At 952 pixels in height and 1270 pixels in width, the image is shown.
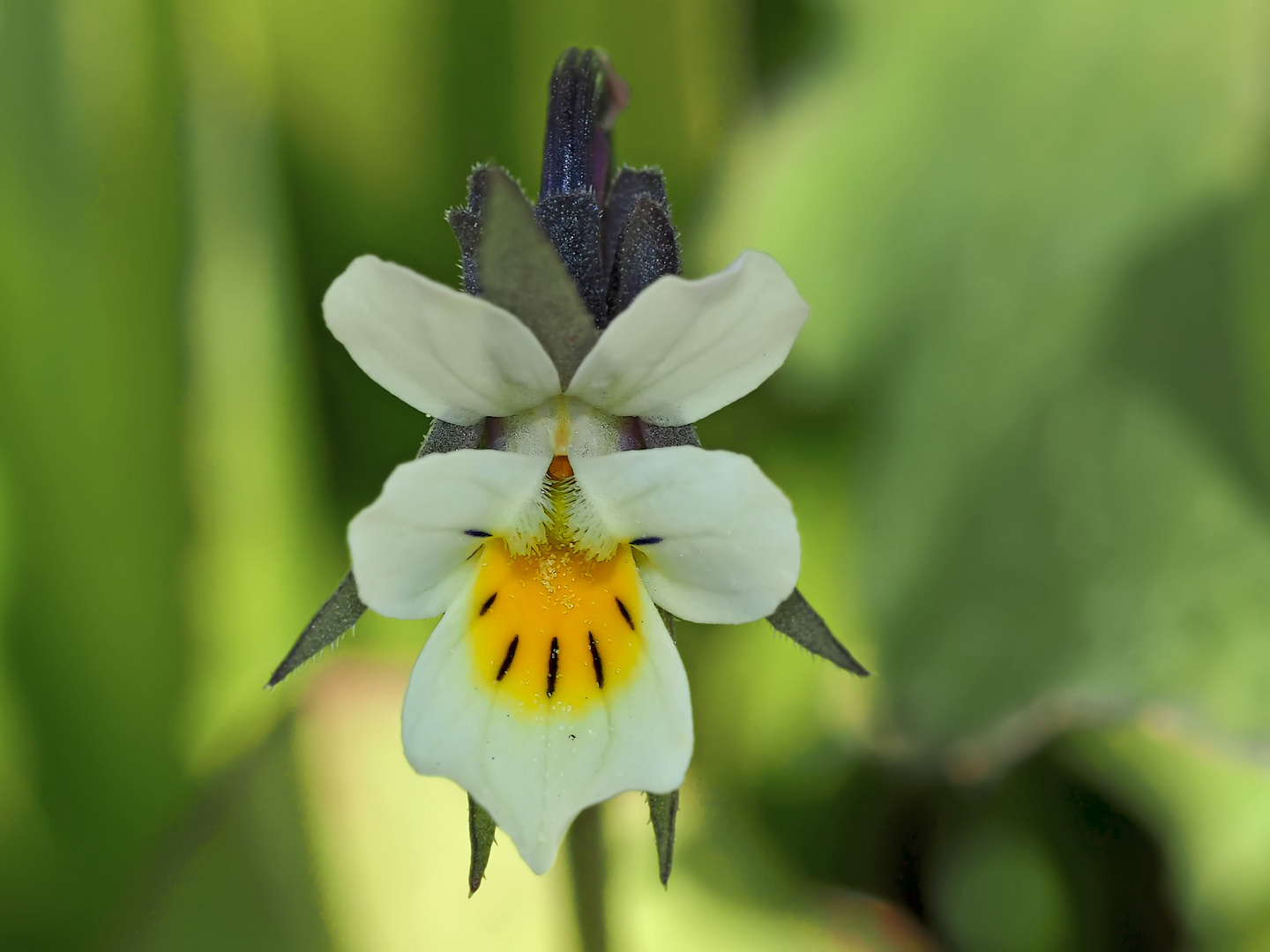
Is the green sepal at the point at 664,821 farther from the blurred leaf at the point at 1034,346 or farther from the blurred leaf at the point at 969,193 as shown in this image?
the blurred leaf at the point at 969,193

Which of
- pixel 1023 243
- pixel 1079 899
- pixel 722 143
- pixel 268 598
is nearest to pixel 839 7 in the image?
pixel 722 143

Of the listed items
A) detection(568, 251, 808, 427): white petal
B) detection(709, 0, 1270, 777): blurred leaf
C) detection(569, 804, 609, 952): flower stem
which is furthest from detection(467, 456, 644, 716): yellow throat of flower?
detection(709, 0, 1270, 777): blurred leaf

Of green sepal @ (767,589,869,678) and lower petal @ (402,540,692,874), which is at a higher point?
green sepal @ (767,589,869,678)

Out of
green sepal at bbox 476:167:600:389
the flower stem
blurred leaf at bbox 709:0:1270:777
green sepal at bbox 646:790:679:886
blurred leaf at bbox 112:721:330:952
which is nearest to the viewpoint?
green sepal at bbox 476:167:600:389

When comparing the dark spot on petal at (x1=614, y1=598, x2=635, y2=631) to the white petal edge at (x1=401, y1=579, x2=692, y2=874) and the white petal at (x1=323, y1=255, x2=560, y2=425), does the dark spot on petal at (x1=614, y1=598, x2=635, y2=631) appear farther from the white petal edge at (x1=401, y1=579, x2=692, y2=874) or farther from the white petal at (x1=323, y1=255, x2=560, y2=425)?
the white petal at (x1=323, y1=255, x2=560, y2=425)

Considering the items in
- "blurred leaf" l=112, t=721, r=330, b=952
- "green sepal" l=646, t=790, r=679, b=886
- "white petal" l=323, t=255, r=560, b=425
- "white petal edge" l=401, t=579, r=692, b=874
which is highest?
"white petal" l=323, t=255, r=560, b=425

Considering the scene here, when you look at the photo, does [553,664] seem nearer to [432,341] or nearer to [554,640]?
[554,640]

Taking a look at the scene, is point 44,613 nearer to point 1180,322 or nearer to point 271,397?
point 271,397
